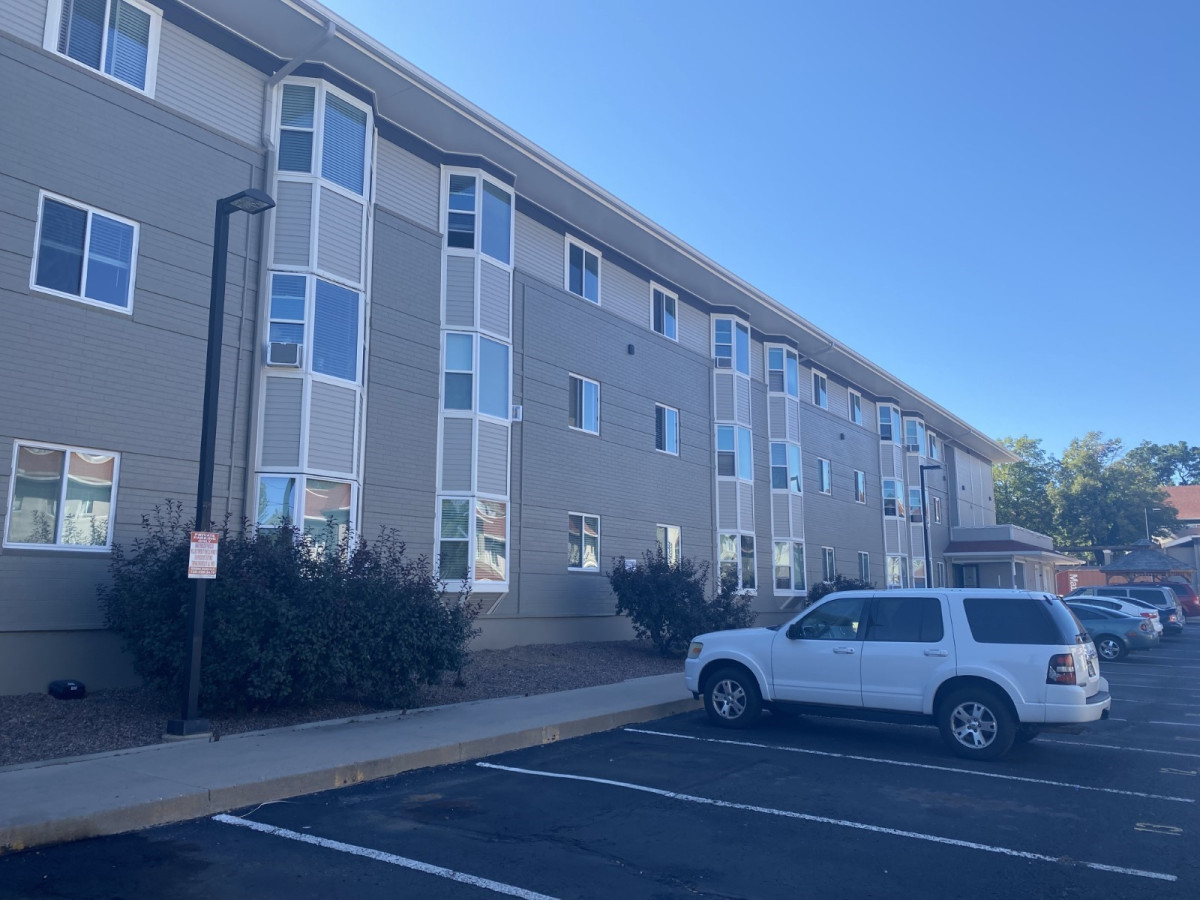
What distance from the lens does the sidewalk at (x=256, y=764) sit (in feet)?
23.4

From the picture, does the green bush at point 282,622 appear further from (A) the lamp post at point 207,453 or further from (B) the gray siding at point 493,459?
(B) the gray siding at point 493,459

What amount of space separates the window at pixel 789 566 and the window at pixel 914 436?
13501 mm

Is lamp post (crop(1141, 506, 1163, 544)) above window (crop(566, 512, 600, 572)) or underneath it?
above

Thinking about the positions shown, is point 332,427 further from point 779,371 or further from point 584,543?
point 779,371

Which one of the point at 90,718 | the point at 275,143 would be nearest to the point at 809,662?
the point at 90,718

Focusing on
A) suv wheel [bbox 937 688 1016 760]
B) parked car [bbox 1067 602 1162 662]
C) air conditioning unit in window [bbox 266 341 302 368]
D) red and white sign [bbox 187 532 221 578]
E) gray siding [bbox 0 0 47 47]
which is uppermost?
gray siding [bbox 0 0 47 47]

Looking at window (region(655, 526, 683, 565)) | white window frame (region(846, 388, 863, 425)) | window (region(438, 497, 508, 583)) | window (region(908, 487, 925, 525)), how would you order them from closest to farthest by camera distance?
window (region(438, 497, 508, 583)) < window (region(655, 526, 683, 565)) < white window frame (region(846, 388, 863, 425)) < window (region(908, 487, 925, 525))

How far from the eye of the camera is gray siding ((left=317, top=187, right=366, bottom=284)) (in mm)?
15570

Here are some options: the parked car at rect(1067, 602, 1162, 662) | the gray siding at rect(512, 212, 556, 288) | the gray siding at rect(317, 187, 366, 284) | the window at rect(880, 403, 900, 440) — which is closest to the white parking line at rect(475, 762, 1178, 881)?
the gray siding at rect(317, 187, 366, 284)

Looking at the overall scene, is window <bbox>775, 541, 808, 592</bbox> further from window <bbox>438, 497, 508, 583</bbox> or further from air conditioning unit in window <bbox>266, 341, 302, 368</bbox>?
air conditioning unit in window <bbox>266, 341, 302, 368</bbox>

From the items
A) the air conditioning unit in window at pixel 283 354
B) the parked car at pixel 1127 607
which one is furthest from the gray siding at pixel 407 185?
the parked car at pixel 1127 607

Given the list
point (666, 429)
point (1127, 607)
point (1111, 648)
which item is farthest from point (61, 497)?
point (1127, 607)

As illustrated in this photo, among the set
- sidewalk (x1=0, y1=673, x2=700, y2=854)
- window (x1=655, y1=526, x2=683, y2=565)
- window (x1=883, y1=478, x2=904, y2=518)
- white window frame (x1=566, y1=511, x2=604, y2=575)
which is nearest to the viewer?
sidewalk (x1=0, y1=673, x2=700, y2=854)

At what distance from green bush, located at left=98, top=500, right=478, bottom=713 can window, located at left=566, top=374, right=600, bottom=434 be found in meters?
9.60
